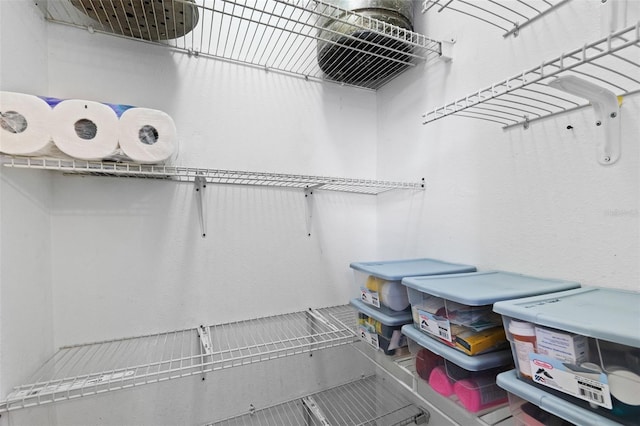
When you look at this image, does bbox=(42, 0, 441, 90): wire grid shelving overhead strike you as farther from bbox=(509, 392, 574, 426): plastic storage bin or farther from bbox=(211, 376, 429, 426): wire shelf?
bbox=(211, 376, 429, 426): wire shelf

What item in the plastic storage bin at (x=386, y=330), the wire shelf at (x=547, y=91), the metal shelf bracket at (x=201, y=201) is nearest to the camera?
the wire shelf at (x=547, y=91)

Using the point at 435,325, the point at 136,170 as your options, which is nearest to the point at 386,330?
A: the point at 435,325

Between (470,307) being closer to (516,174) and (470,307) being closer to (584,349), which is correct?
(584,349)

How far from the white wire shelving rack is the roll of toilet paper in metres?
0.61

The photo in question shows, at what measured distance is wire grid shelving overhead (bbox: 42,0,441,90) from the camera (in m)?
0.90

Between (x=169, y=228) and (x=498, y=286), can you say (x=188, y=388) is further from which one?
(x=498, y=286)

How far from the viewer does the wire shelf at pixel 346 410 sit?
1213 millimetres

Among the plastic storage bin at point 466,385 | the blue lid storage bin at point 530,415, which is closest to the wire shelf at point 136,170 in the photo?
the plastic storage bin at point 466,385

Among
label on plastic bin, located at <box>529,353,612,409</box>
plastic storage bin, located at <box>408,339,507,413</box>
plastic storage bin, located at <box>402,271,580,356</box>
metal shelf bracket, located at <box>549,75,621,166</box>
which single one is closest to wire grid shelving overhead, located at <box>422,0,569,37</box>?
metal shelf bracket, located at <box>549,75,621,166</box>

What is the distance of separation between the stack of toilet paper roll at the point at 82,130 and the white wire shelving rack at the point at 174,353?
611 millimetres

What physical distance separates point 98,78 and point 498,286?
1.49 metres

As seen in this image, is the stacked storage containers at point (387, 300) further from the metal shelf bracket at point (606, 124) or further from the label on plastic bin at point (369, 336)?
the metal shelf bracket at point (606, 124)

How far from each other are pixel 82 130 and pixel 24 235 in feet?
1.16

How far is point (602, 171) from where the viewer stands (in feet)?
2.26
